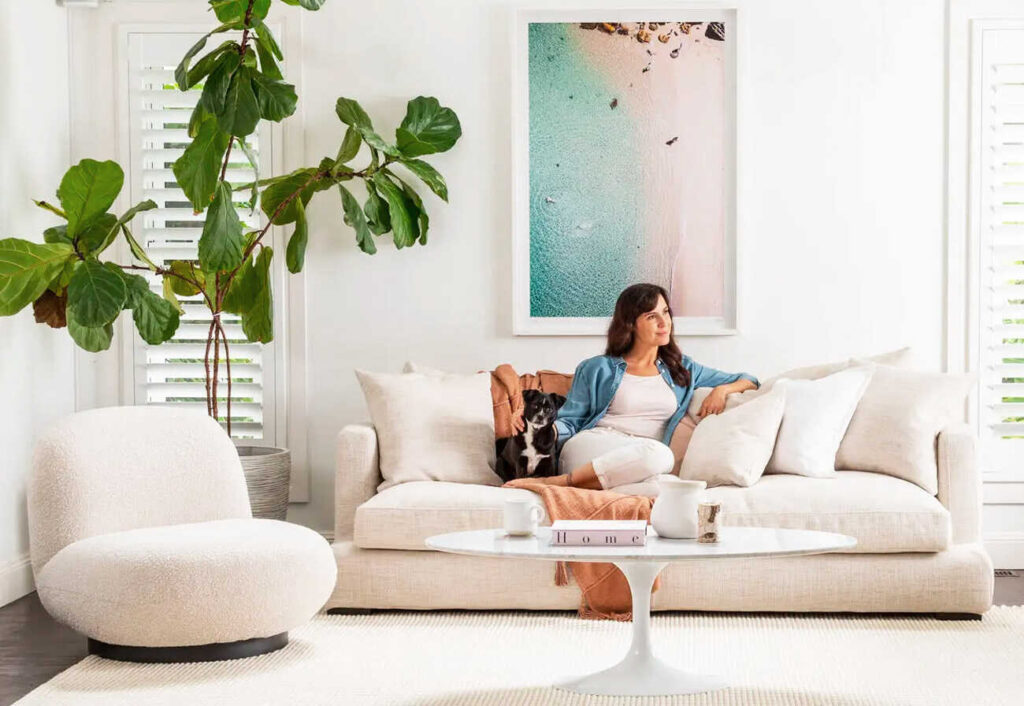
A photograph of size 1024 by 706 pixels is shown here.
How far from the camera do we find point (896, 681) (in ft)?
10.5

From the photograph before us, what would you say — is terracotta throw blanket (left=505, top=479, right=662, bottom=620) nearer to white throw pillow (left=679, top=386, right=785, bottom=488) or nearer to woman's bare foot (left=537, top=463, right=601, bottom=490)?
woman's bare foot (left=537, top=463, right=601, bottom=490)

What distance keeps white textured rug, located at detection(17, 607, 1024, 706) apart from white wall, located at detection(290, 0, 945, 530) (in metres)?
1.41

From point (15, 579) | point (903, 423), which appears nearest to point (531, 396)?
point (903, 423)

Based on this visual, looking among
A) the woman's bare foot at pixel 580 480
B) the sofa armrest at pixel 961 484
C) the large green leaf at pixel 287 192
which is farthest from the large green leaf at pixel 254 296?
the sofa armrest at pixel 961 484

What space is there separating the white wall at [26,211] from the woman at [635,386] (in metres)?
2.03

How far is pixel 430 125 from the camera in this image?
497 cm

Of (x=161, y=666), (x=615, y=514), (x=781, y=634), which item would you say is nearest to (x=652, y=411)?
(x=615, y=514)

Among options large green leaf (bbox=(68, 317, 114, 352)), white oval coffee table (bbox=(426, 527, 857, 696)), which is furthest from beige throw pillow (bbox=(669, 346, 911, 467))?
large green leaf (bbox=(68, 317, 114, 352))

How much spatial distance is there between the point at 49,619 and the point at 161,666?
98 centimetres

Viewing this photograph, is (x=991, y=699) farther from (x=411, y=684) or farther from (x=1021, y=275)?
(x=1021, y=275)

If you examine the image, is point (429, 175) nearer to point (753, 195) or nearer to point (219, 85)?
point (219, 85)

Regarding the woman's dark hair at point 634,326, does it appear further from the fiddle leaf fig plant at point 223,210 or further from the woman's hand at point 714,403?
the fiddle leaf fig plant at point 223,210

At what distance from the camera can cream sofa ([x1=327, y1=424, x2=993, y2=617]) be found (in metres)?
3.91

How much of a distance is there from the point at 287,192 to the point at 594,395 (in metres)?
1.48
